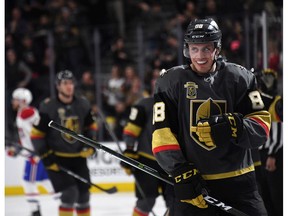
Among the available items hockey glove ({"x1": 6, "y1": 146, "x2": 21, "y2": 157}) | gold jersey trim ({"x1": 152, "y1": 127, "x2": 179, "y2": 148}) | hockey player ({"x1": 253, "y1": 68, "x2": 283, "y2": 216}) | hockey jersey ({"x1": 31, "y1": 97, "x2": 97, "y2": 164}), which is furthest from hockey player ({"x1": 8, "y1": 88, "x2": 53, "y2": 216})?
gold jersey trim ({"x1": 152, "y1": 127, "x2": 179, "y2": 148})

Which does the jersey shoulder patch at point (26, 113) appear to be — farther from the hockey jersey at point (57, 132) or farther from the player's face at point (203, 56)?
the player's face at point (203, 56)

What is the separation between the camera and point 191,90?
9.80 feet

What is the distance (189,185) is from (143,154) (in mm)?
2216

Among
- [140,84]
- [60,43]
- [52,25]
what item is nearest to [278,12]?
[140,84]

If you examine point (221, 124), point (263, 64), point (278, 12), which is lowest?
point (221, 124)

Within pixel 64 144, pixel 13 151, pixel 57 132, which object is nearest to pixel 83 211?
pixel 64 144

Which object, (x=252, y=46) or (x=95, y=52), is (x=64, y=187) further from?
(x=95, y=52)

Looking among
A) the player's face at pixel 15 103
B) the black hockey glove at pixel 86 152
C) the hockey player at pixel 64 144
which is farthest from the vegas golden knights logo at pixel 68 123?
the player's face at pixel 15 103

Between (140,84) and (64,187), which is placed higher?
(140,84)

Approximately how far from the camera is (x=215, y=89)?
3000 mm

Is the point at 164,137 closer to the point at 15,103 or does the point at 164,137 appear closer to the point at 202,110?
the point at 202,110

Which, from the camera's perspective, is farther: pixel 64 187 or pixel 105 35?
pixel 105 35

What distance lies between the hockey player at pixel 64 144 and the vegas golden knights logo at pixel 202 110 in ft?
8.31

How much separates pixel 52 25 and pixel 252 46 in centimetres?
446
